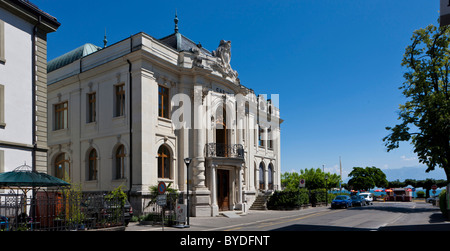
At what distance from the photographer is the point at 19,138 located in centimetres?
1658

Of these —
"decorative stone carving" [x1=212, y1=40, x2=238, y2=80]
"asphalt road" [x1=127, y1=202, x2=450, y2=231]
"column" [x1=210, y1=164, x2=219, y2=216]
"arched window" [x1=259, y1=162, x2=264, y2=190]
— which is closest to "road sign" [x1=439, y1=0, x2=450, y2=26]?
"asphalt road" [x1=127, y1=202, x2=450, y2=231]

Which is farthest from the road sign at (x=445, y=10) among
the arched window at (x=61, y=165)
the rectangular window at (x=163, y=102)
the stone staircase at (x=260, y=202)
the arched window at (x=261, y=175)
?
the arched window at (x=261, y=175)

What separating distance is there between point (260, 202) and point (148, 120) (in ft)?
50.5

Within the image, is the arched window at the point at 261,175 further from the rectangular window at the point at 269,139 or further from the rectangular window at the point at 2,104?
the rectangular window at the point at 2,104

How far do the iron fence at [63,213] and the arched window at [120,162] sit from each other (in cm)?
801

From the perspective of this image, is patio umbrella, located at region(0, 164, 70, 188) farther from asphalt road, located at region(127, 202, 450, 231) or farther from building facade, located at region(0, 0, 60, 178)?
asphalt road, located at region(127, 202, 450, 231)

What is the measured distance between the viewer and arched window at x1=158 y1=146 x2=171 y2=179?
80.1ft

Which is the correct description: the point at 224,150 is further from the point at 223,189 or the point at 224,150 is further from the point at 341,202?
the point at 341,202

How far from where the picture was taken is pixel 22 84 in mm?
16953
